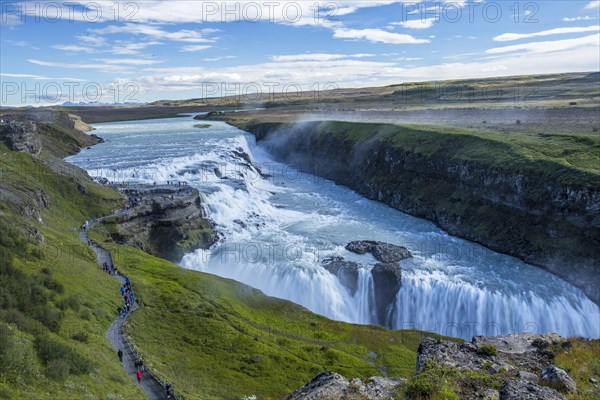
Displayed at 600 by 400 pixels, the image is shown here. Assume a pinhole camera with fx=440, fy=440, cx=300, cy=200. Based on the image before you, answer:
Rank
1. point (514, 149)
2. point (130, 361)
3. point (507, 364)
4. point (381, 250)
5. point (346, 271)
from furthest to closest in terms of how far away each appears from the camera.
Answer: point (514, 149), point (381, 250), point (346, 271), point (130, 361), point (507, 364)

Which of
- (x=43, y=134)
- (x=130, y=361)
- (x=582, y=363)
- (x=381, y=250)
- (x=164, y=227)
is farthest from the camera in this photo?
(x=43, y=134)

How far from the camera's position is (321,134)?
377 feet

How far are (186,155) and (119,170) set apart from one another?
17.5m

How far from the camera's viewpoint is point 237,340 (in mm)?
33500

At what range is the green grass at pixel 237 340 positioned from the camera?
2864 centimetres

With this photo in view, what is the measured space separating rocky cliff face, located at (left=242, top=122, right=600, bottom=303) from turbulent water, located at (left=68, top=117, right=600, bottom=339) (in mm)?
1999

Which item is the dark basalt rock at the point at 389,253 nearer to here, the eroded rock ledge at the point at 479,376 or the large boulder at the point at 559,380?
the eroded rock ledge at the point at 479,376

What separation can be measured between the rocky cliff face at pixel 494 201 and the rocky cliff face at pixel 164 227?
3406cm

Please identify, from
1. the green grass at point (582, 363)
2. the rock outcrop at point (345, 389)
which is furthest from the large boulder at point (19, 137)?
the green grass at point (582, 363)

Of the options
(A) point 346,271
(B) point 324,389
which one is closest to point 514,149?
(A) point 346,271

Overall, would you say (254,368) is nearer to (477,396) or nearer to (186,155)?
(477,396)

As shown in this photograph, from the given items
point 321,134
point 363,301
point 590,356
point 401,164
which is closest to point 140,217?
point 363,301

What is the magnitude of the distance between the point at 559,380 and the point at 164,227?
51355 mm

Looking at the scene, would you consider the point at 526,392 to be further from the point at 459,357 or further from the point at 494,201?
the point at 494,201
